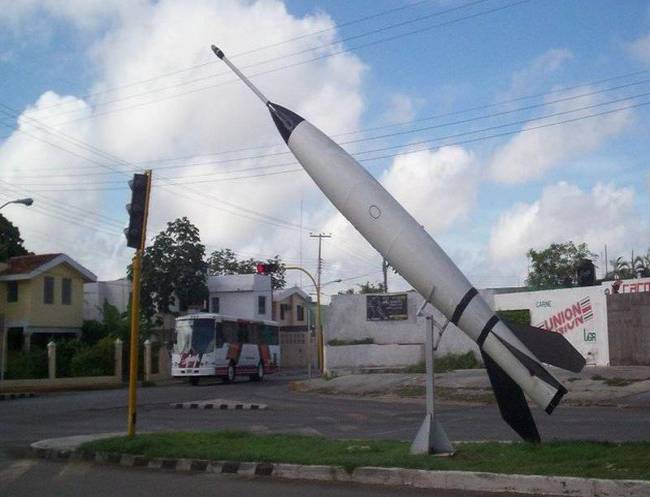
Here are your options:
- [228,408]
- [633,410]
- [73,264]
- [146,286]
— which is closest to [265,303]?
[146,286]

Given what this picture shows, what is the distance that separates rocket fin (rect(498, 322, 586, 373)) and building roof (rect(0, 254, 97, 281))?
3557cm

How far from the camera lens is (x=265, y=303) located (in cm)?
5853

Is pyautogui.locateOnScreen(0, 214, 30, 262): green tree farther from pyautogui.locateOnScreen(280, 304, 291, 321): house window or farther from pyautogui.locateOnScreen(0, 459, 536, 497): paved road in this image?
pyautogui.locateOnScreen(0, 459, 536, 497): paved road

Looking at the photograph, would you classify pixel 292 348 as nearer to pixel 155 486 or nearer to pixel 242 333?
pixel 242 333

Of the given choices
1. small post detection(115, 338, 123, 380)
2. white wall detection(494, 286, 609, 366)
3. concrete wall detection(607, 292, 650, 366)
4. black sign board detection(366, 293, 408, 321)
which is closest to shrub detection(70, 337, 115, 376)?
small post detection(115, 338, 123, 380)

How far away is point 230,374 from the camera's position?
133 ft

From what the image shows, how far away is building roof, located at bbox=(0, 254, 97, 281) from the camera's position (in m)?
43.1

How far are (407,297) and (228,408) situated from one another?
47.6 ft

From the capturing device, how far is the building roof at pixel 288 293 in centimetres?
6594

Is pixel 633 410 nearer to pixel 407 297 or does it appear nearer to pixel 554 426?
pixel 554 426

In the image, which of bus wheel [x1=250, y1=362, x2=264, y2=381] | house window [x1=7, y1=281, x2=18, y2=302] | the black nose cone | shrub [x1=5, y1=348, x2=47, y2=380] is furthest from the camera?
house window [x1=7, y1=281, x2=18, y2=302]

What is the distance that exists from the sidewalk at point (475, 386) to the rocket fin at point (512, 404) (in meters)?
10.5

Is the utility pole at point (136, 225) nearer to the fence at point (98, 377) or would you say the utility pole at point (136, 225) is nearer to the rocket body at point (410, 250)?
the rocket body at point (410, 250)

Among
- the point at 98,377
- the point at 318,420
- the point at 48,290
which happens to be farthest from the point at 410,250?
the point at 48,290
